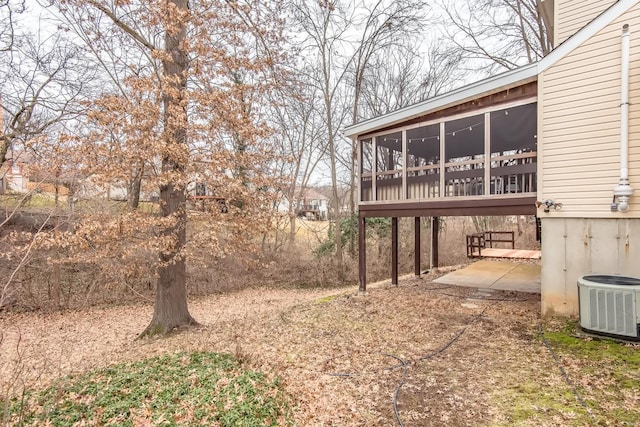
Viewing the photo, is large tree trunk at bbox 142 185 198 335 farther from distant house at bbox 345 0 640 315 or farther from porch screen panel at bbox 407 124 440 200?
distant house at bbox 345 0 640 315

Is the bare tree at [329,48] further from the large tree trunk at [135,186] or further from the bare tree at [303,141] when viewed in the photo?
the large tree trunk at [135,186]

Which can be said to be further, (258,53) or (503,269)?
(503,269)

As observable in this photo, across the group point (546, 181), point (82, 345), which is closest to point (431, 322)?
point (546, 181)

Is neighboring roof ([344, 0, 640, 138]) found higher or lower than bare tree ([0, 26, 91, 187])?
lower

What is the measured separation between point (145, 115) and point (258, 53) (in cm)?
385

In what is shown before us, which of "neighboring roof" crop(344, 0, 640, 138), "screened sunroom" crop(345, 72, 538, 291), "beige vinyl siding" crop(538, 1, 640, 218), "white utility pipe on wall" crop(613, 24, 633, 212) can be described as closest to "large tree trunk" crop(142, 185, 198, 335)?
"screened sunroom" crop(345, 72, 538, 291)

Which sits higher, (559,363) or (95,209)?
(95,209)

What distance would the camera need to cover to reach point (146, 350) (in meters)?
5.78

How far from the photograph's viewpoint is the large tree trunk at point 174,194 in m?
6.48

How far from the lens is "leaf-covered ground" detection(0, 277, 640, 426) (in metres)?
3.30

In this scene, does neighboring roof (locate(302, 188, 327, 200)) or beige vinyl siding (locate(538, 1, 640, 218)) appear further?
neighboring roof (locate(302, 188, 327, 200))

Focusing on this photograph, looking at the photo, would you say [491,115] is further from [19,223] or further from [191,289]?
[19,223]

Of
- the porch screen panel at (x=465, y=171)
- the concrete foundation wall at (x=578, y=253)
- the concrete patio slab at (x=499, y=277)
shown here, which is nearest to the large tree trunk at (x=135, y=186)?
the porch screen panel at (x=465, y=171)

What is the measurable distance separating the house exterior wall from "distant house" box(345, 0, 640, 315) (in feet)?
0.04
